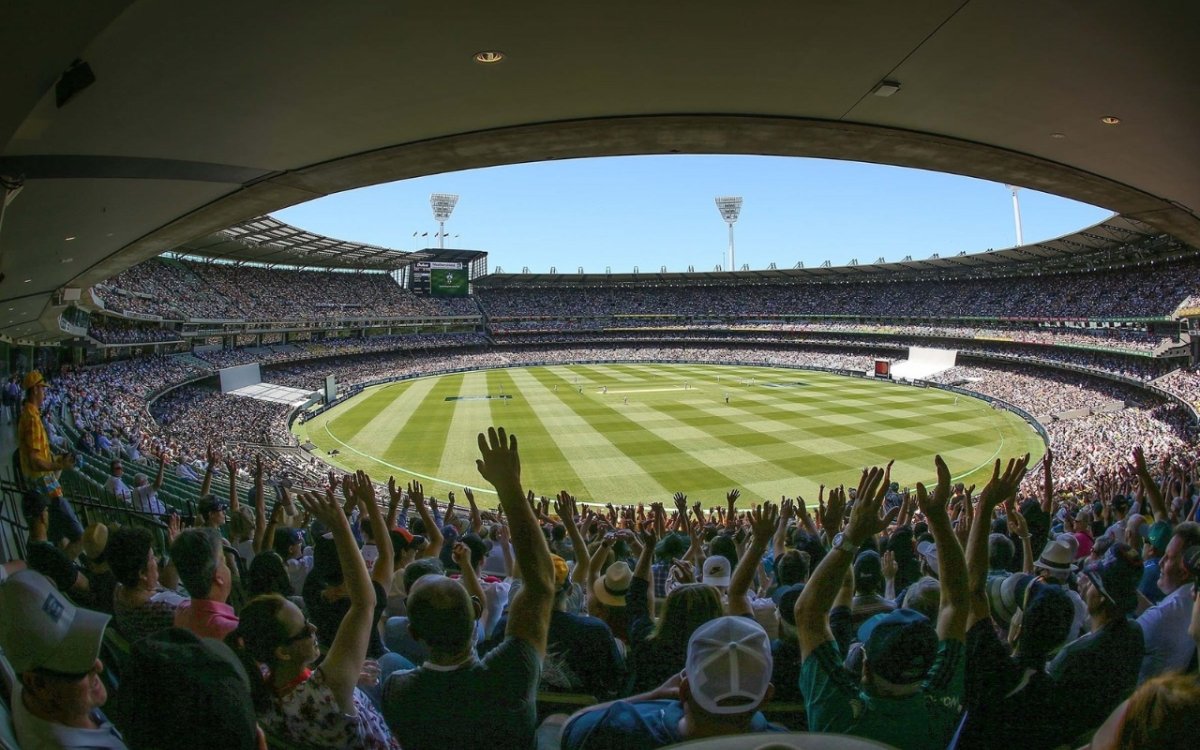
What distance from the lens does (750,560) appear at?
3262 mm

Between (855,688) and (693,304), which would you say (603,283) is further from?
(855,688)

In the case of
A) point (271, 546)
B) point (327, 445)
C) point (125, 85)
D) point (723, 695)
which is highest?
point (125, 85)

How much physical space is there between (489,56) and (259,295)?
62.8 meters

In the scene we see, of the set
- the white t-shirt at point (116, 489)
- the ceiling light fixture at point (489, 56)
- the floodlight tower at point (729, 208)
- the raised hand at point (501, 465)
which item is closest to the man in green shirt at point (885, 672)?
the raised hand at point (501, 465)

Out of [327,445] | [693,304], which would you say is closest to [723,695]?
[327,445]

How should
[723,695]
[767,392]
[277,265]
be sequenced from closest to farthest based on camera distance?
[723,695], [767,392], [277,265]

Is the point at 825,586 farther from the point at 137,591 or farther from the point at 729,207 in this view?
the point at 729,207

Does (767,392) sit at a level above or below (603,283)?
below

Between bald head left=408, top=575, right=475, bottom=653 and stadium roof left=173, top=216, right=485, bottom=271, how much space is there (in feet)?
134

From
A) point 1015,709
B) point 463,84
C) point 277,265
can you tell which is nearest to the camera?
point 1015,709

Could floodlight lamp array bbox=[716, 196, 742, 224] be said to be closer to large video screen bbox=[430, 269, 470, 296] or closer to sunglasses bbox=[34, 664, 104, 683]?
large video screen bbox=[430, 269, 470, 296]

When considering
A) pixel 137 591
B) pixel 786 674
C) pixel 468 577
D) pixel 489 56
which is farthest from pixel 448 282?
pixel 786 674

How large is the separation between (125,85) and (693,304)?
84.2 m

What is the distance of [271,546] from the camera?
544 cm
